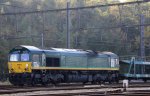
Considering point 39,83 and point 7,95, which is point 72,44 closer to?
point 39,83

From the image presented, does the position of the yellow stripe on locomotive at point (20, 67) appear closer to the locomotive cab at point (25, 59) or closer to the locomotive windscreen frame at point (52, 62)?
the locomotive cab at point (25, 59)

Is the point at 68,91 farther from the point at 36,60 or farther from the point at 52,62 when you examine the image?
the point at 52,62

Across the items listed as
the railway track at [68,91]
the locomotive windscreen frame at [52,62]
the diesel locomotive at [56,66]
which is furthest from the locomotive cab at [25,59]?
the railway track at [68,91]

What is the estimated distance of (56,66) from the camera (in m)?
33.4

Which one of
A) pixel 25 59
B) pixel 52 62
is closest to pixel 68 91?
pixel 25 59

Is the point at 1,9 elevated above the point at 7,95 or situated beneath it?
elevated above

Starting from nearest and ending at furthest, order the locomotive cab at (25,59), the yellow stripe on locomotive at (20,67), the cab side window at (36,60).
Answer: the yellow stripe on locomotive at (20,67)
the locomotive cab at (25,59)
the cab side window at (36,60)

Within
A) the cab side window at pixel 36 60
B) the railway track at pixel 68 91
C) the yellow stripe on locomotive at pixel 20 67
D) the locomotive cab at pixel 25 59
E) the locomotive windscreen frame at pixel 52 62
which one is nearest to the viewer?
the railway track at pixel 68 91

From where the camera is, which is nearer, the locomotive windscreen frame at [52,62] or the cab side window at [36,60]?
the cab side window at [36,60]

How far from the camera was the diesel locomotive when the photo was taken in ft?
104

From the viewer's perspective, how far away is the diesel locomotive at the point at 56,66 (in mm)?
31594

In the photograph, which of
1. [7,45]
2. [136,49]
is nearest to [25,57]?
[7,45]

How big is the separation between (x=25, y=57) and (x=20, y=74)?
145cm

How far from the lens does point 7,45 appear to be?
60812mm
